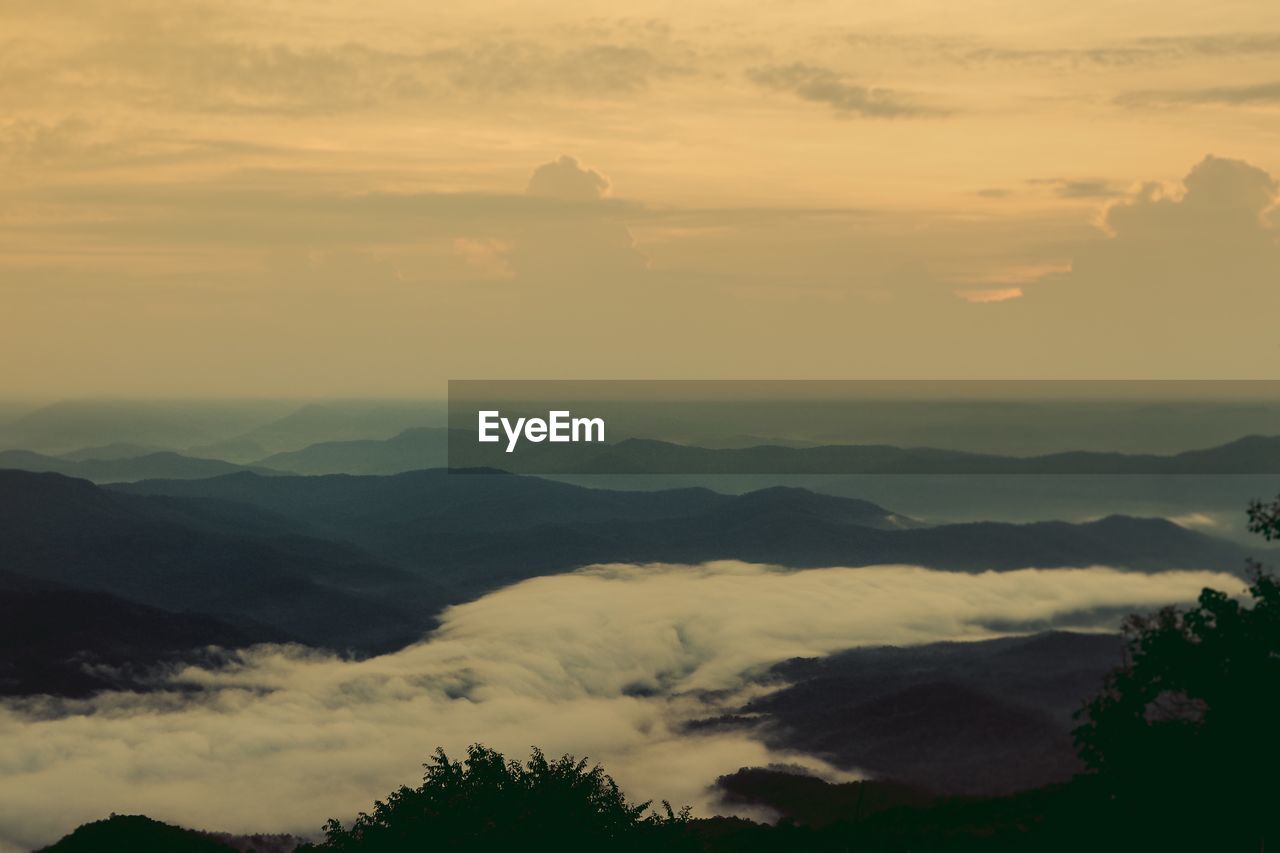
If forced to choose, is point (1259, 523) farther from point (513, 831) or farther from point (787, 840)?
point (787, 840)

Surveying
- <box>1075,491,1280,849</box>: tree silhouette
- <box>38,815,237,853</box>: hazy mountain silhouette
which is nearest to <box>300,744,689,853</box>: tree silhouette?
<box>1075,491,1280,849</box>: tree silhouette

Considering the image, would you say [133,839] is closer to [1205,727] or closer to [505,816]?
[505,816]

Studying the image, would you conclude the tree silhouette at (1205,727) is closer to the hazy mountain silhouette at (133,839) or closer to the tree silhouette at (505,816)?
the tree silhouette at (505,816)

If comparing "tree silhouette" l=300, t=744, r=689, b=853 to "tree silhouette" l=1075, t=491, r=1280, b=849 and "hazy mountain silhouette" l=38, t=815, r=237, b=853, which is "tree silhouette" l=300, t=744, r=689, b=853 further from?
"hazy mountain silhouette" l=38, t=815, r=237, b=853

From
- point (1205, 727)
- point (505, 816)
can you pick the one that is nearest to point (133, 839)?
point (505, 816)

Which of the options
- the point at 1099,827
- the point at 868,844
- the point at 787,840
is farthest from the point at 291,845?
the point at 1099,827

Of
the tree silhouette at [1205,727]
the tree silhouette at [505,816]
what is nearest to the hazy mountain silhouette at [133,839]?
the tree silhouette at [505,816]
